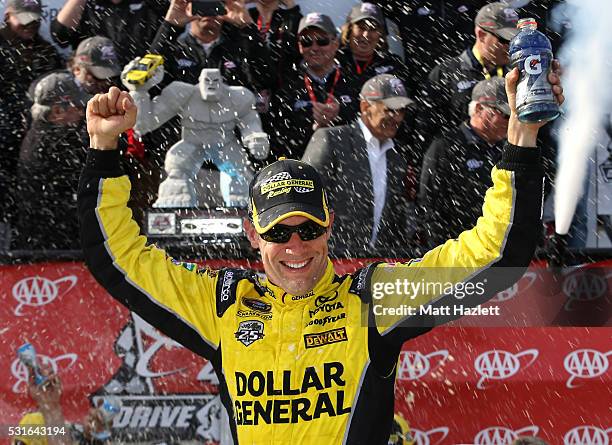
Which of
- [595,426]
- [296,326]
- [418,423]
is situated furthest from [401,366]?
[296,326]

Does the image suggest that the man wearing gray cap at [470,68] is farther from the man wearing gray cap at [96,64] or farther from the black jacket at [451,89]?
the man wearing gray cap at [96,64]

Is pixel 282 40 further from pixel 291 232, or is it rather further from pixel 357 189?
pixel 291 232

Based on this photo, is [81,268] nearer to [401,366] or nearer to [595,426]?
[401,366]

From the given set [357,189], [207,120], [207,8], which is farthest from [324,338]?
[207,8]

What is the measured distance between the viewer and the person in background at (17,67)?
21.2ft

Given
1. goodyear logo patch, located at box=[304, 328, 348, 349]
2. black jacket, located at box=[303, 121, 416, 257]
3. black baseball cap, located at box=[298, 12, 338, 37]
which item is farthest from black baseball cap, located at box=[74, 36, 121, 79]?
goodyear logo patch, located at box=[304, 328, 348, 349]

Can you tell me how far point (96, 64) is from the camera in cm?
644

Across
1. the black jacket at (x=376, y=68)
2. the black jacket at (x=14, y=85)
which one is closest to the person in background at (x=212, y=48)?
the black jacket at (x=376, y=68)

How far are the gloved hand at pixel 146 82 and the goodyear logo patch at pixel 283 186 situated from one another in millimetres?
2786

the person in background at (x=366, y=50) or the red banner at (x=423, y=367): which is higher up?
the person in background at (x=366, y=50)

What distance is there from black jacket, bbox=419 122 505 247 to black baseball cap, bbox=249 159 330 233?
226 cm

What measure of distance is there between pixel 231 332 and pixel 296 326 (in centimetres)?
23

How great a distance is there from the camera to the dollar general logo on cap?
3.66m

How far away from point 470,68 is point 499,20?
1.09ft
